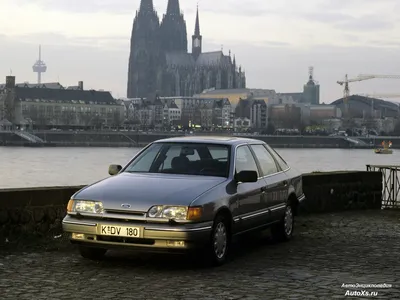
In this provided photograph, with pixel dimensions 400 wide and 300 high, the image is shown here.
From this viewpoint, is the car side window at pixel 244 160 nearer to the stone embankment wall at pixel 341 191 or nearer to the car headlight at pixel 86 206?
the car headlight at pixel 86 206

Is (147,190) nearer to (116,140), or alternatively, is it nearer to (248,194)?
(248,194)

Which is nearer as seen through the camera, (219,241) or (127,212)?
(127,212)

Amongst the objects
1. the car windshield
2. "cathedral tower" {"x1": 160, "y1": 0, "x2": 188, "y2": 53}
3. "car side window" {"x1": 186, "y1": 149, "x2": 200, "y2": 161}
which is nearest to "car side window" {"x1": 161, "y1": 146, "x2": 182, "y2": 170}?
the car windshield

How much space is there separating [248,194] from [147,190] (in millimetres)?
1111

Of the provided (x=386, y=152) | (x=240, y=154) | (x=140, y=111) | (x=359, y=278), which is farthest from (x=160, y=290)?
(x=140, y=111)

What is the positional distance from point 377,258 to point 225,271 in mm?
1556

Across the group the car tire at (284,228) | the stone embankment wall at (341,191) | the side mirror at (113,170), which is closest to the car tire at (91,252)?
the side mirror at (113,170)

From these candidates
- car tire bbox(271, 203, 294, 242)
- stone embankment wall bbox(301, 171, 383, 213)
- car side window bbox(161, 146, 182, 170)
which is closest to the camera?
car side window bbox(161, 146, 182, 170)

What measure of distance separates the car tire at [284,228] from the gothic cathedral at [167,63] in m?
178

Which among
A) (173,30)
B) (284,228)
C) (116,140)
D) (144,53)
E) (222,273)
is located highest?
(173,30)

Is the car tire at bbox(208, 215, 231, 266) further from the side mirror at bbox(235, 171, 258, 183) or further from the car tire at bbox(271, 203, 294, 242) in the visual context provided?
the car tire at bbox(271, 203, 294, 242)

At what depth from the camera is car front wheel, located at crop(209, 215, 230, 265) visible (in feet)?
19.1

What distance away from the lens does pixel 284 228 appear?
7457mm

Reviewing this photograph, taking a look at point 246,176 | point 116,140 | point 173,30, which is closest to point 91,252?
point 246,176
